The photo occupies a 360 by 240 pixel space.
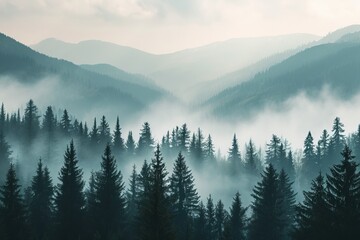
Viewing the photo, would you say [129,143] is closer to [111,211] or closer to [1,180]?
[1,180]

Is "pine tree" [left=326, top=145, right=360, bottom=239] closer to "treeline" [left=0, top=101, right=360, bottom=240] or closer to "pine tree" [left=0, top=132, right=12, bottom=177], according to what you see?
"treeline" [left=0, top=101, right=360, bottom=240]

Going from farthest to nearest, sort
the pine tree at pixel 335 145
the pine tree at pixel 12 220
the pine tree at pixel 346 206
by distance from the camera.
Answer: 1. the pine tree at pixel 335 145
2. the pine tree at pixel 12 220
3. the pine tree at pixel 346 206

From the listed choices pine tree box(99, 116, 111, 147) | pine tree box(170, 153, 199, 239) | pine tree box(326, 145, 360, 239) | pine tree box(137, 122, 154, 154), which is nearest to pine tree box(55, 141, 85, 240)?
pine tree box(170, 153, 199, 239)

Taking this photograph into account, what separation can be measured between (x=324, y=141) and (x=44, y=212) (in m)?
69.6

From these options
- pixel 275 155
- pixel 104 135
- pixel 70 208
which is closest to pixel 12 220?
pixel 70 208

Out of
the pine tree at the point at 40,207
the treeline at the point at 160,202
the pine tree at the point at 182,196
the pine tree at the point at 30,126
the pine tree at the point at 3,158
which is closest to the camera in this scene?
the treeline at the point at 160,202

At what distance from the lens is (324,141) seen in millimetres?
105312

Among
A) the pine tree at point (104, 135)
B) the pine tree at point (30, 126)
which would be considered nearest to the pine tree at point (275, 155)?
the pine tree at point (104, 135)

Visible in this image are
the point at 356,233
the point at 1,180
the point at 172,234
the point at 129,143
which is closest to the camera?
the point at 356,233

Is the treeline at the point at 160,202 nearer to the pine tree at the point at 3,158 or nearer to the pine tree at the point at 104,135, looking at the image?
the pine tree at the point at 3,158

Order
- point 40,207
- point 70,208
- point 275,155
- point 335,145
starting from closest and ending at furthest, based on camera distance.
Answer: point 70,208, point 40,207, point 335,145, point 275,155

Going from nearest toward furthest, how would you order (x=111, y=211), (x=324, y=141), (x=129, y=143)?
(x=111, y=211) < (x=324, y=141) < (x=129, y=143)

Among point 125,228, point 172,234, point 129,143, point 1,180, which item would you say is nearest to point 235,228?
point 125,228

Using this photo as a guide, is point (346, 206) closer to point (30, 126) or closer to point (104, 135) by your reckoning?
point (104, 135)
